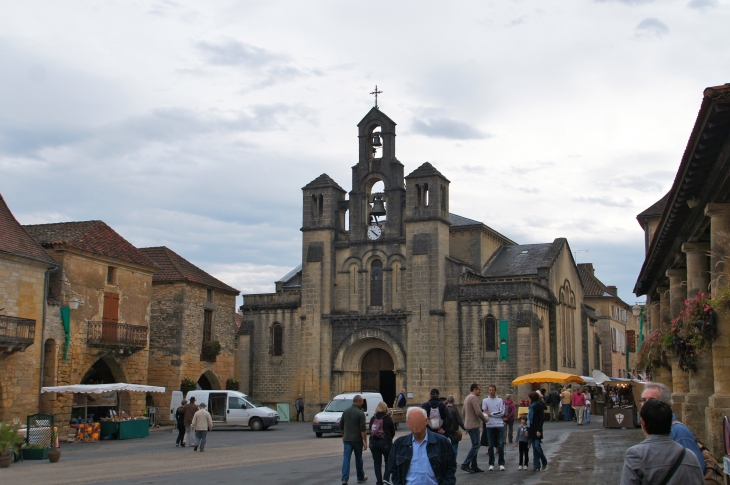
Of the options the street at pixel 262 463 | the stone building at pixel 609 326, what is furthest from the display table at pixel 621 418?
the stone building at pixel 609 326

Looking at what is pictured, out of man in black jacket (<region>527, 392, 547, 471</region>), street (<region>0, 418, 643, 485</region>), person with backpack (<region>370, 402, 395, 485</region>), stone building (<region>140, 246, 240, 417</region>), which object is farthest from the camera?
stone building (<region>140, 246, 240, 417</region>)

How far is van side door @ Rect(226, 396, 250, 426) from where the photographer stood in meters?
35.0

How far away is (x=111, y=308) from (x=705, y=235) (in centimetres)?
2559

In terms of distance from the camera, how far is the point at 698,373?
16.9 meters

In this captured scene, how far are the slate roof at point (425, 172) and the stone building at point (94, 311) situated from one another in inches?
548

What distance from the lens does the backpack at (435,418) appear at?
14.9 m

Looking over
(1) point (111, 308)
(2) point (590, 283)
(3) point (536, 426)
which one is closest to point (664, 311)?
(3) point (536, 426)

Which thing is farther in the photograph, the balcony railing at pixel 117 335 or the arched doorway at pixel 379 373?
the arched doorway at pixel 379 373

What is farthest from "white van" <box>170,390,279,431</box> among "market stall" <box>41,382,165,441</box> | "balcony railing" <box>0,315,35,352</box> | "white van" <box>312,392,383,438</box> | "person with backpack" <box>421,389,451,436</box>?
"person with backpack" <box>421,389,451,436</box>

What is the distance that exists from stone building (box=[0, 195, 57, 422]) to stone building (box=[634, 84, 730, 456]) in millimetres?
20837

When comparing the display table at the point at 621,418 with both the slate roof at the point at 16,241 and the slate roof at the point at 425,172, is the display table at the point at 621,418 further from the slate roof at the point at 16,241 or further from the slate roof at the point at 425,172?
the slate roof at the point at 16,241

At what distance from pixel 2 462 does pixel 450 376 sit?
25459 mm

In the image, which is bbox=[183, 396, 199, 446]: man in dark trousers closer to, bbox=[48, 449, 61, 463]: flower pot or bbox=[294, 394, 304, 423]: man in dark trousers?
bbox=[48, 449, 61, 463]: flower pot

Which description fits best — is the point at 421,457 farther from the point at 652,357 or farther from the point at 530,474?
the point at 652,357
